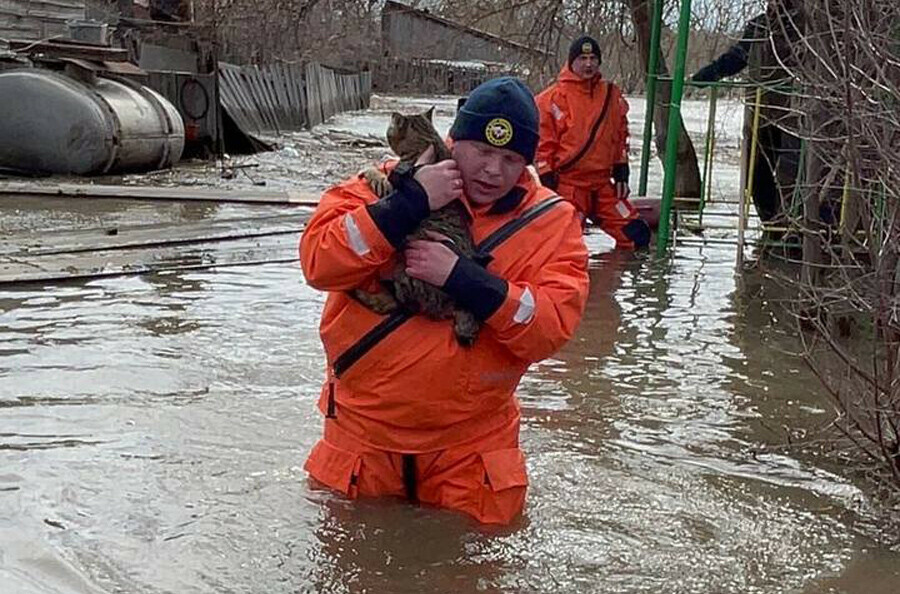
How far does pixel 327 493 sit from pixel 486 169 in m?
1.28

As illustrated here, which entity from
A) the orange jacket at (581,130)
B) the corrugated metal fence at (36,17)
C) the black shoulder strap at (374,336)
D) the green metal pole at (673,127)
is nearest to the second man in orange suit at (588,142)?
the orange jacket at (581,130)

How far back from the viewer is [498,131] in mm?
3994

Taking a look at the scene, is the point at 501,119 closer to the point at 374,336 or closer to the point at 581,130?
the point at 374,336

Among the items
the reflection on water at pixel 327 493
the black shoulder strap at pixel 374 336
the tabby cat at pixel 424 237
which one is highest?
the tabby cat at pixel 424 237

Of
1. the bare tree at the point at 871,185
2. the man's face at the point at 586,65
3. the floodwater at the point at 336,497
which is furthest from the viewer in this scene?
the man's face at the point at 586,65

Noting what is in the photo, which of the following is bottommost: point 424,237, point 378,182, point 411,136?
point 424,237

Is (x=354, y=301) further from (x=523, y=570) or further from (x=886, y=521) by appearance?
(x=886, y=521)

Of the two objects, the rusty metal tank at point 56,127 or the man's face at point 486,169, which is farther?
the rusty metal tank at point 56,127

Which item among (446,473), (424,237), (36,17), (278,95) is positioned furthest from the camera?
(278,95)

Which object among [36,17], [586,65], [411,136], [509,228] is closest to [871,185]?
[509,228]

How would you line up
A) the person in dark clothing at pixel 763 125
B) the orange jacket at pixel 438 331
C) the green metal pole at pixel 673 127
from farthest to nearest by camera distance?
the green metal pole at pixel 673 127
the person in dark clothing at pixel 763 125
the orange jacket at pixel 438 331

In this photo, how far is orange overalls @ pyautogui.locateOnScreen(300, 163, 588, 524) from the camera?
13.0 ft

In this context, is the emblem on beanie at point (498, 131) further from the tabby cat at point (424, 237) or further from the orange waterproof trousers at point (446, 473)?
the orange waterproof trousers at point (446, 473)

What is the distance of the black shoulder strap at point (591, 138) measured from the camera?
34.6ft
